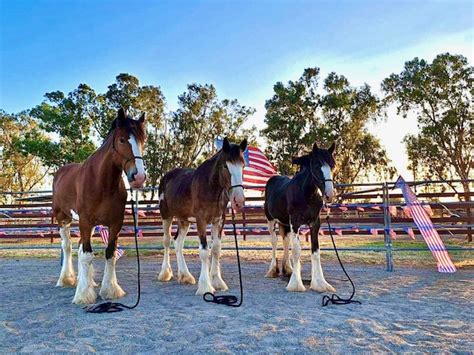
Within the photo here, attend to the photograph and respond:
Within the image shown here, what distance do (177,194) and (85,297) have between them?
2038 millimetres

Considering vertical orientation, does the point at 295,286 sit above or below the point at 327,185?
below

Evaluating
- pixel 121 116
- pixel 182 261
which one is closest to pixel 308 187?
pixel 182 261

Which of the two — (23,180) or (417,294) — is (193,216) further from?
(23,180)

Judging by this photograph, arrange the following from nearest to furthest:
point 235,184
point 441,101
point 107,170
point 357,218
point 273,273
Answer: point 235,184 < point 107,170 < point 273,273 < point 357,218 < point 441,101

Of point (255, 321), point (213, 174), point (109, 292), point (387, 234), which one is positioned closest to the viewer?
point (255, 321)

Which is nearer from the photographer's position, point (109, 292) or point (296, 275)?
point (109, 292)

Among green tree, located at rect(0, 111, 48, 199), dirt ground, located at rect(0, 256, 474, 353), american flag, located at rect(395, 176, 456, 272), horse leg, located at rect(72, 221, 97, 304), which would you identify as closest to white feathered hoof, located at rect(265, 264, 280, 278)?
dirt ground, located at rect(0, 256, 474, 353)

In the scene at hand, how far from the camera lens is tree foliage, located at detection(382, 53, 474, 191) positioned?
20141mm

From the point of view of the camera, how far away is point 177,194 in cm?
583

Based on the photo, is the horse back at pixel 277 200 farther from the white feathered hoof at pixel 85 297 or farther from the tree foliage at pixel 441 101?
the tree foliage at pixel 441 101

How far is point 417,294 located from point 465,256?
4910 mm

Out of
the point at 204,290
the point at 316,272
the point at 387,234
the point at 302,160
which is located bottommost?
the point at 204,290

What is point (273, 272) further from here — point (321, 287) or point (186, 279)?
point (186, 279)

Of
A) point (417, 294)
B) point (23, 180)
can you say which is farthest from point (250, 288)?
point (23, 180)
